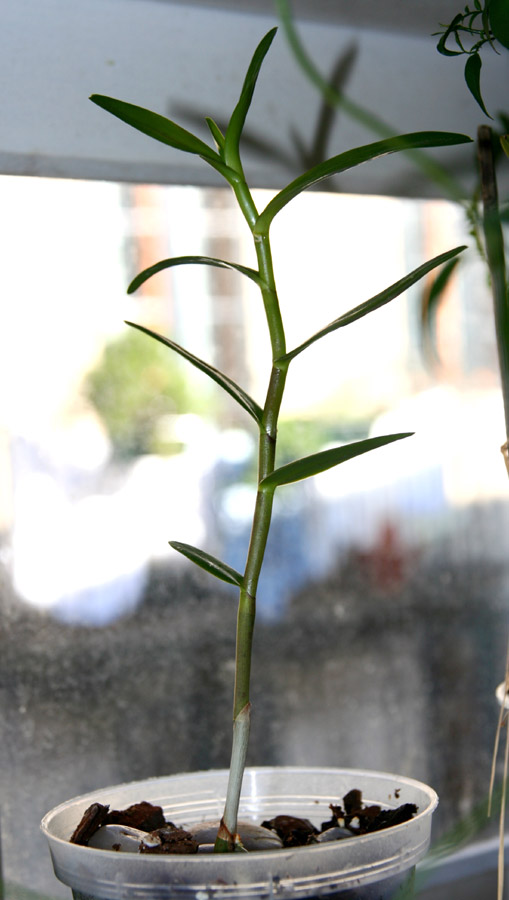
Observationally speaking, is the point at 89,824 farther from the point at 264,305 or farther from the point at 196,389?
the point at 196,389

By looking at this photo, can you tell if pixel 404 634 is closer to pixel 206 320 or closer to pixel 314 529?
pixel 314 529

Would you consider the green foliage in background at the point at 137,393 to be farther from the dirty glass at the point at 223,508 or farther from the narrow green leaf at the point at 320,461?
the narrow green leaf at the point at 320,461

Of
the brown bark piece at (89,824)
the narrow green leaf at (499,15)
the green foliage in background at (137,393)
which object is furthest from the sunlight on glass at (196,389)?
the narrow green leaf at (499,15)

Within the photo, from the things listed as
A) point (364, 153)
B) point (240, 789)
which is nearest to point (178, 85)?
point (364, 153)

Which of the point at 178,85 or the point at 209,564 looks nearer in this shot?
the point at 209,564

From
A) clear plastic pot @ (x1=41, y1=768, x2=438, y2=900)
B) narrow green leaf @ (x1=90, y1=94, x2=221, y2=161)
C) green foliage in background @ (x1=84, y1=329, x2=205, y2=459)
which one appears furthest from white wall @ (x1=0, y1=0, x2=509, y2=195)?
clear plastic pot @ (x1=41, y1=768, x2=438, y2=900)

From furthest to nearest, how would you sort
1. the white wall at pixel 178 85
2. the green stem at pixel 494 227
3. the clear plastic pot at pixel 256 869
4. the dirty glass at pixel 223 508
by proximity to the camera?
the dirty glass at pixel 223 508
the white wall at pixel 178 85
the green stem at pixel 494 227
the clear plastic pot at pixel 256 869

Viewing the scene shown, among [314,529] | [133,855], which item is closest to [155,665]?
[314,529]
